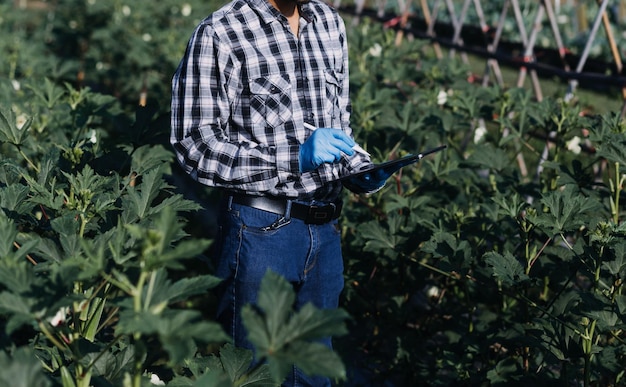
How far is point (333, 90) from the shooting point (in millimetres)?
2604

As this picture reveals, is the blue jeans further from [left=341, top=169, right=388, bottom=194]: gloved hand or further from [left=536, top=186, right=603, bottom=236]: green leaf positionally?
[left=536, top=186, right=603, bottom=236]: green leaf

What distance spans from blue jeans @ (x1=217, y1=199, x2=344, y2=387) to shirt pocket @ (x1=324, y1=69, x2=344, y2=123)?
371 mm

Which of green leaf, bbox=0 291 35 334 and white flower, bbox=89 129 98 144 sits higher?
green leaf, bbox=0 291 35 334

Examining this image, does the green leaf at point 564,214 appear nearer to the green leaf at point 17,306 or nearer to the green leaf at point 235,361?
the green leaf at point 235,361

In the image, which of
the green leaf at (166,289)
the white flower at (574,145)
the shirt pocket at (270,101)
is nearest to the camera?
the green leaf at (166,289)

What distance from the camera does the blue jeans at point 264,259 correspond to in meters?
2.39

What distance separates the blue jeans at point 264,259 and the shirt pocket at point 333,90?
0.37 m

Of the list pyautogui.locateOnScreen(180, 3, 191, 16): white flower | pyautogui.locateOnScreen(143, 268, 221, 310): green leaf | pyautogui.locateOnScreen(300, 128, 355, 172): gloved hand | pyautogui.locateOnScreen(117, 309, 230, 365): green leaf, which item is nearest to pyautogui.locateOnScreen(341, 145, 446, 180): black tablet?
pyautogui.locateOnScreen(300, 128, 355, 172): gloved hand

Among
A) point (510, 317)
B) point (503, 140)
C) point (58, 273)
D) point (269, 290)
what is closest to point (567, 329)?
point (510, 317)

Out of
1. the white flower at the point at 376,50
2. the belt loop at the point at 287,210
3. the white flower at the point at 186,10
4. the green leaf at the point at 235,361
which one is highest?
the belt loop at the point at 287,210

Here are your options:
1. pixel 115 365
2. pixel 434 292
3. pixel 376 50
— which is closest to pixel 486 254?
pixel 434 292

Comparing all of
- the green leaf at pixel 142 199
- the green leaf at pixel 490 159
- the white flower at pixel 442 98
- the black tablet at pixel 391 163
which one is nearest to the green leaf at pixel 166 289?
the green leaf at pixel 142 199

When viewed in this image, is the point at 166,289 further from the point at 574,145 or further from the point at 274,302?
the point at 574,145

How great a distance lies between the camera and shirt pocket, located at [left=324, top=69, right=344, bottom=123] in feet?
8.38
